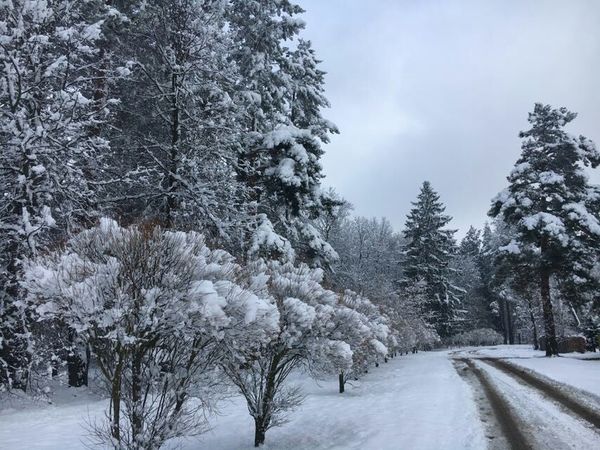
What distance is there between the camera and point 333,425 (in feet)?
37.8

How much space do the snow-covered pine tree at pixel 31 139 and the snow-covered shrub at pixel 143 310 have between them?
559 centimetres

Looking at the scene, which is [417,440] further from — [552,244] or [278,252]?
[552,244]

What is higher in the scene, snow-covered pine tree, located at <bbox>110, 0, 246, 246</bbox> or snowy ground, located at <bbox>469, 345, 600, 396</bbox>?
snow-covered pine tree, located at <bbox>110, 0, 246, 246</bbox>


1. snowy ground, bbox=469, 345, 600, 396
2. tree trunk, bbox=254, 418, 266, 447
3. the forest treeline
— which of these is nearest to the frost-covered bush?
the forest treeline

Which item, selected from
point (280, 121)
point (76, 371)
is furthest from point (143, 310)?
point (280, 121)

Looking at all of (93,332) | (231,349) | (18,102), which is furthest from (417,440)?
(18,102)

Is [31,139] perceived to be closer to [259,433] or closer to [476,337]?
[259,433]

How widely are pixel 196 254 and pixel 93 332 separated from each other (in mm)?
1844

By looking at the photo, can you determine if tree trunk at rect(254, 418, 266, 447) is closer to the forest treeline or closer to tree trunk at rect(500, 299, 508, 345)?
the forest treeline

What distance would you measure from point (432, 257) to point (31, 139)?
4965 cm

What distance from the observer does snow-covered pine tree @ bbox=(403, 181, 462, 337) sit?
178 feet

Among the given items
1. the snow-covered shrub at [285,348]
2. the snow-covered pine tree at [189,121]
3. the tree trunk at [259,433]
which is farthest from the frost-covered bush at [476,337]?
the tree trunk at [259,433]

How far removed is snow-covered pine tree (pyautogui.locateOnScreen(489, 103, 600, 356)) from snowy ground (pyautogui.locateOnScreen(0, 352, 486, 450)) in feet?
50.8

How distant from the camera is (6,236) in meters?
11.6
